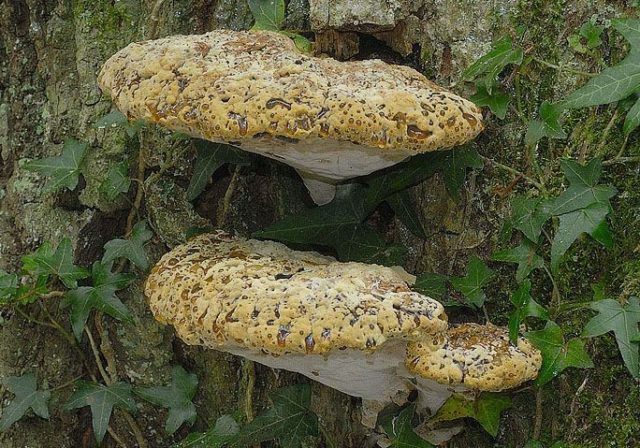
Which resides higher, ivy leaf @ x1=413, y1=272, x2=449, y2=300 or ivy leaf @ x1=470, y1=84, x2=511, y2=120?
ivy leaf @ x1=470, y1=84, x2=511, y2=120

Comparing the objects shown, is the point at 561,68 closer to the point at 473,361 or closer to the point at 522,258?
the point at 522,258

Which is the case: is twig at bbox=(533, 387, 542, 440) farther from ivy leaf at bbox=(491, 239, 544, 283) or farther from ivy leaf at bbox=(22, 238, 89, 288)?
ivy leaf at bbox=(22, 238, 89, 288)

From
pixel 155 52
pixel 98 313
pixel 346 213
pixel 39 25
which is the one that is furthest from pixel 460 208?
pixel 39 25

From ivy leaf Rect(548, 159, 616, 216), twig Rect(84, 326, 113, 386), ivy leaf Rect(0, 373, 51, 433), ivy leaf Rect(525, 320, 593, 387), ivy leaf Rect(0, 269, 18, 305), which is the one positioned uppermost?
ivy leaf Rect(548, 159, 616, 216)

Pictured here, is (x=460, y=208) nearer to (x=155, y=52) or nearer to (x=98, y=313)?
(x=155, y=52)

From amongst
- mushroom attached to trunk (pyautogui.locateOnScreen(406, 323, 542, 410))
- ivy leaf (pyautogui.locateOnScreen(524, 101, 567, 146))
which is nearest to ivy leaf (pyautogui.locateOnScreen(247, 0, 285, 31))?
ivy leaf (pyautogui.locateOnScreen(524, 101, 567, 146))

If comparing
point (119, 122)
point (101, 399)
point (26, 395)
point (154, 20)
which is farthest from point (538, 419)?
point (154, 20)
